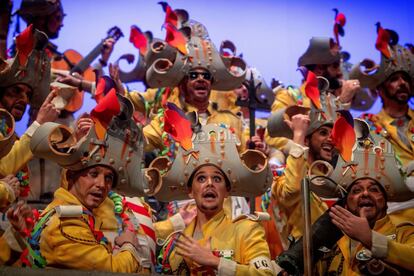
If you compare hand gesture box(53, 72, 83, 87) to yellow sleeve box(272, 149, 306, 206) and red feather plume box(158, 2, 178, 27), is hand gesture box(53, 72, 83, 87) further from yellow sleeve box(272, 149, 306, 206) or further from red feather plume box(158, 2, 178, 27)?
yellow sleeve box(272, 149, 306, 206)

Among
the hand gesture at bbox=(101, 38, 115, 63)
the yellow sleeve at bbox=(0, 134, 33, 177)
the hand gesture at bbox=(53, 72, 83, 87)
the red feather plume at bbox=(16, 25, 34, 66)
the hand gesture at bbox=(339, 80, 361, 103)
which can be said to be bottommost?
the yellow sleeve at bbox=(0, 134, 33, 177)

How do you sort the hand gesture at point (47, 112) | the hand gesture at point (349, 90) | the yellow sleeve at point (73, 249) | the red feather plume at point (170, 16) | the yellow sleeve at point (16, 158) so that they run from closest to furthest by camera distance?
the yellow sleeve at point (73, 249), the yellow sleeve at point (16, 158), the hand gesture at point (47, 112), the hand gesture at point (349, 90), the red feather plume at point (170, 16)

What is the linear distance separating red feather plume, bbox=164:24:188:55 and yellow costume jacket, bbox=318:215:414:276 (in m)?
2.13

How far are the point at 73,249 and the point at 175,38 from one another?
2.37m

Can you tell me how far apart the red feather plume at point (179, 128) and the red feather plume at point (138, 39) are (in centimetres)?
235

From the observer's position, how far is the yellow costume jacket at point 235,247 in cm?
384

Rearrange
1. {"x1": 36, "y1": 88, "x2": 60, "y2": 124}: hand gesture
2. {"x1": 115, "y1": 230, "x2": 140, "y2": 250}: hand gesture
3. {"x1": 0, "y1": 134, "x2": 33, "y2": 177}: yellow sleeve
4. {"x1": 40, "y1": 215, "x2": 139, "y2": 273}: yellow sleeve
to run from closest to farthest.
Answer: {"x1": 40, "y1": 215, "x2": 139, "y2": 273}: yellow sleeve < {"x1": 115, "y1": 230, "x2": 140, "y2": 250}: hand gesture < {"x1": 0, "y1": 134, "x2": 33, "y2": 177}: yellow sleeve < {"x1": 36, "y1": 88, "x2": 60, "y2": 124}: hand gesture

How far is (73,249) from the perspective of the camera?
3814 mm

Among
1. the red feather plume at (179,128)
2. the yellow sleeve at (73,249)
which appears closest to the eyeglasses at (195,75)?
the red feather plume at (179,128)

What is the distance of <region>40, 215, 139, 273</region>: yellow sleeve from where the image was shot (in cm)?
381

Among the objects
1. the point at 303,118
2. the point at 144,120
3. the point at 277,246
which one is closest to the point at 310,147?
the point at 303,118

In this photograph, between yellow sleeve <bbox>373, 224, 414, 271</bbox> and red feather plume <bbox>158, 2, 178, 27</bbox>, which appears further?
red feather plume <bbox>158, 2, 178, 27</bbox>

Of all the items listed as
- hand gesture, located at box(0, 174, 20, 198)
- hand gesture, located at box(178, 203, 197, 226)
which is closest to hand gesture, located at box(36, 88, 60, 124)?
hand gesture, located at box(0, 174, 20, 198)

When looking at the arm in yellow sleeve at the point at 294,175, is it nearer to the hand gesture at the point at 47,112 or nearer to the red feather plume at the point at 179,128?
the red feather plume at the point at 179,128
